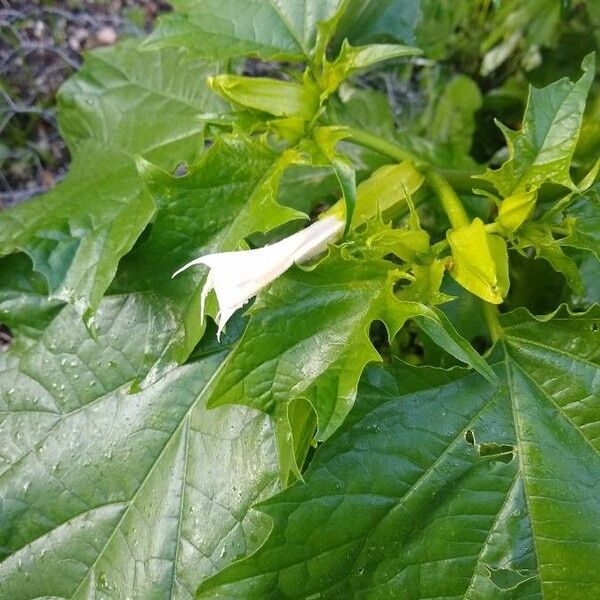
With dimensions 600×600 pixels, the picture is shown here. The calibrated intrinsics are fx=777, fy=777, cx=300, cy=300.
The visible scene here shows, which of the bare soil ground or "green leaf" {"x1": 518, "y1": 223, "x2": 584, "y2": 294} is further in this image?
the bare soil ground

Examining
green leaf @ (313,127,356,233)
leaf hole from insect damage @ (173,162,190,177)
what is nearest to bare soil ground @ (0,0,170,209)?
leaf hole from insect damage @ (173,162,190,177)

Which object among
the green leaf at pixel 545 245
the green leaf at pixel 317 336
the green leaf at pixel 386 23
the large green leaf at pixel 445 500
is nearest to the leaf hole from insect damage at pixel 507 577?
the large green leaf at pixel 445 500

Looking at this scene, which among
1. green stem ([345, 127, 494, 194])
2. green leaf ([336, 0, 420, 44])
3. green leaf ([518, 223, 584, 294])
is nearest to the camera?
green leaf ([518, 223, 584, 294])

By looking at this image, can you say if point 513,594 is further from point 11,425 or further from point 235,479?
point 11,425

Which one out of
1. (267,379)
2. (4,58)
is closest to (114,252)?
(267,379)

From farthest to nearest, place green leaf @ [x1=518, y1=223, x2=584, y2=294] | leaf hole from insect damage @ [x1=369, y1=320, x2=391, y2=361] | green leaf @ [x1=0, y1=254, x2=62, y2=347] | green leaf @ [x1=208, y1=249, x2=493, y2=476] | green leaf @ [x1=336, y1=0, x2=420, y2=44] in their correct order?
leaf hole from insect damage @ [x1=369, y1=320, x2=391, y2=361] → green leaf @ [x1=336, y1=0, x2=420, y2=44] → green leaf @ [x1=0, y1=254, x2=62, y2=347] → green leaf @ [x1=518, y1=223, x2=584, y2=294] → green leaf @ [x1=208, y1=249, x2=493, y2=476]

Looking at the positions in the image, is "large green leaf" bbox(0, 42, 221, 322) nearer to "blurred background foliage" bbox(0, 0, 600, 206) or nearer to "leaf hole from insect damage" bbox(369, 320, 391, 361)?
"blurred background foliage" bbox(0, 0, 600, 206)

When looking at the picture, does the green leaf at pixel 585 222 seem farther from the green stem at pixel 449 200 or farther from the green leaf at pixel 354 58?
the green leaf at pixel 354 58
